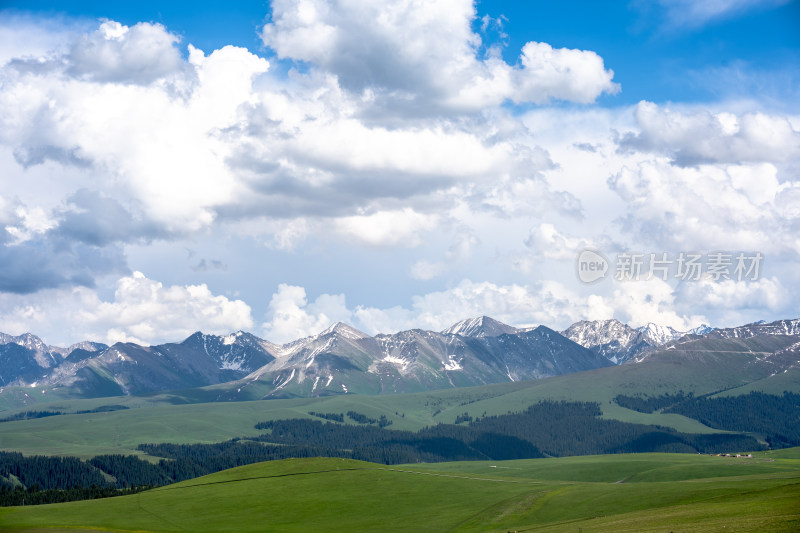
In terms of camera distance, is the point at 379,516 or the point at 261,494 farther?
the point at 261,494

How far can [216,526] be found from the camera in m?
152

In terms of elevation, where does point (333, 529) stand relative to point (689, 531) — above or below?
below

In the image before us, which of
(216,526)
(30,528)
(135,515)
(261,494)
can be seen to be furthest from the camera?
(261,494)

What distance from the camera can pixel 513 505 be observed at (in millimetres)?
151125

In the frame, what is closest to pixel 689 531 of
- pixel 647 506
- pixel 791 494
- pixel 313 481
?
pixel 791 494

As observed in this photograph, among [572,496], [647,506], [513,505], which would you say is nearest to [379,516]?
[513,505]

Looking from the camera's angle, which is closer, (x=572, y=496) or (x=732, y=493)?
(x=732, y=493)

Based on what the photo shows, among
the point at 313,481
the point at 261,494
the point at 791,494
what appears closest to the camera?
the point at 791,494

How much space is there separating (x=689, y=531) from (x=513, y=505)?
70.5m

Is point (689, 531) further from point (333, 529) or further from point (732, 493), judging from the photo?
point (333, 529)

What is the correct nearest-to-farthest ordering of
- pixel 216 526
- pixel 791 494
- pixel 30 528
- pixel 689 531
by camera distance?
pixel 689 531, pixel 791 494, pixel 30 528, pixel 216 526

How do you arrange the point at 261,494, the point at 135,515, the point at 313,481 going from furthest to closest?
the point at 313,481, the point at 261,494, the point at 135,515

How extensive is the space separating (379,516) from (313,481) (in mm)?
46173

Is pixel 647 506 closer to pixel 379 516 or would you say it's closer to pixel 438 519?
pixel 438 519
